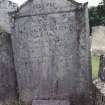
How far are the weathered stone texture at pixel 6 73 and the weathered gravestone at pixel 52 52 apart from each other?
0.15 metres

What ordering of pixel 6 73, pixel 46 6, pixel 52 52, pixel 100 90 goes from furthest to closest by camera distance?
pixel 6 73 < pixel 52 52 < pixel 46 6 < pixel 100 90

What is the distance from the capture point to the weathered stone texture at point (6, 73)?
526cm

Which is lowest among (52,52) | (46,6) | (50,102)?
(50,102)

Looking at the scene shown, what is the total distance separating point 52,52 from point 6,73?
932 millimetres

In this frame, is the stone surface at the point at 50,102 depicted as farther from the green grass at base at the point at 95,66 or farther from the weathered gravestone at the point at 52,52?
the green grass at base at the point at 95,66

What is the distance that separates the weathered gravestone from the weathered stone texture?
149mm

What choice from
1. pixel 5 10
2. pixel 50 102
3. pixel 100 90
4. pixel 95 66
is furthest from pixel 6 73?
pixel 5 10

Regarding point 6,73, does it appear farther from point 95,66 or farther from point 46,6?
point 95,66

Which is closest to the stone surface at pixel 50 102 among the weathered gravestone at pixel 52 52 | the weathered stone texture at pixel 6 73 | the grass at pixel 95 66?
the weathered gravestone at pixel 52 52

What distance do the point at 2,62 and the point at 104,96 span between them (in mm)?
2017

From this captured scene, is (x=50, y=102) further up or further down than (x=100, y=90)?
further down

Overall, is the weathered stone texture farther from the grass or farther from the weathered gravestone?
the grass

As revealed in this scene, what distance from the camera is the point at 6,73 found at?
17.7ft

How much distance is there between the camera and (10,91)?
544 centimetres
